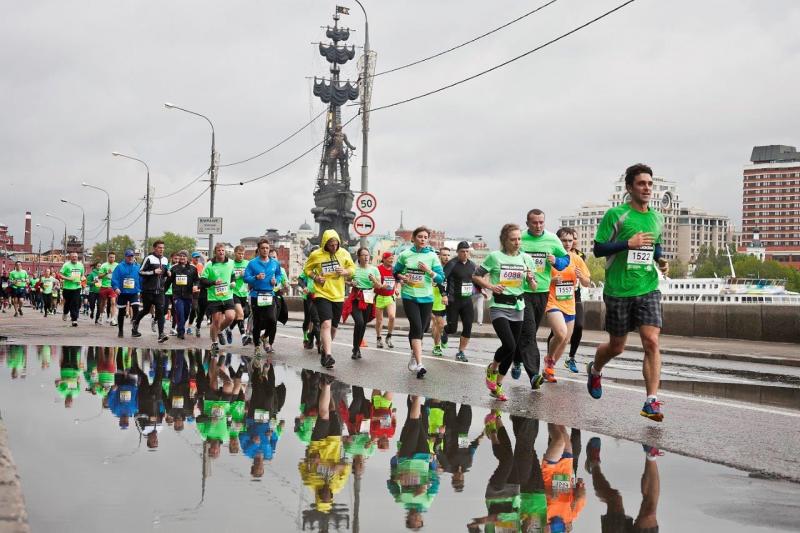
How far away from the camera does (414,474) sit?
5.79m

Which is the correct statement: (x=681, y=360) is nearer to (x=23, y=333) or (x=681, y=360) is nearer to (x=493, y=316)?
(x=493, y=316)

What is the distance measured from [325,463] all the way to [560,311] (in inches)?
232

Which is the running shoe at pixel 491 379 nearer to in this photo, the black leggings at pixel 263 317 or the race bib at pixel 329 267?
the race bib at pixel 329 267

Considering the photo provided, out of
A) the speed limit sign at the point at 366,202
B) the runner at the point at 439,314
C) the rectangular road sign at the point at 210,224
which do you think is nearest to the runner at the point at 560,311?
the runner at the point at 439,314

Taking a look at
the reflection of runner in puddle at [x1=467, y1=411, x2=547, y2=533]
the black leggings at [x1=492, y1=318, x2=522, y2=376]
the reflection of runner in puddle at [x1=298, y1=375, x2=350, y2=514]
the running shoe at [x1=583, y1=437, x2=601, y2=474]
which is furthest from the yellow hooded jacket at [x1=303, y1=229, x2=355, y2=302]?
the running shoe at [x1=583, y1=437, x2=601, y2=474]

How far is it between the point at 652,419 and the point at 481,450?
1784 millimetres

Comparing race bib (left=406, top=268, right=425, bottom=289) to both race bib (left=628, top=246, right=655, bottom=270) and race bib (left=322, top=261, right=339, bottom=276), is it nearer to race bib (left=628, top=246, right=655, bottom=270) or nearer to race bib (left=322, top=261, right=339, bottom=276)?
race bib (left=322, top=261, right=339, bottom=276)

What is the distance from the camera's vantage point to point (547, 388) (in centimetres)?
1063

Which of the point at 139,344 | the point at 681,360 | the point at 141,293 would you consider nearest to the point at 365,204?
the point at 141,293

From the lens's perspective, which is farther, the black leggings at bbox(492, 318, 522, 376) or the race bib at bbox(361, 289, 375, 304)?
the race bib at bbox(361, 289, 375, 304)

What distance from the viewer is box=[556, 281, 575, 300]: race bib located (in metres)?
11.5

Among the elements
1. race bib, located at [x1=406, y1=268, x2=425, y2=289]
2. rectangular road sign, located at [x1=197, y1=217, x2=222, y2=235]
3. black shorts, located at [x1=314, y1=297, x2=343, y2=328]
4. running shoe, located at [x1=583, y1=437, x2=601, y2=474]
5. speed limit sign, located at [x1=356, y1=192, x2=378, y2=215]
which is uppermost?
rectangular road sign, located at [x1=197, y1=217, x2=222, y2=235]

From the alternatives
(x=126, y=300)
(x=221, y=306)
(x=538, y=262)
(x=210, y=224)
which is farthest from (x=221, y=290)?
(x=210, y=224)

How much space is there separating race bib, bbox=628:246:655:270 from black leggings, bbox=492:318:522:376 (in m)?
1.79
